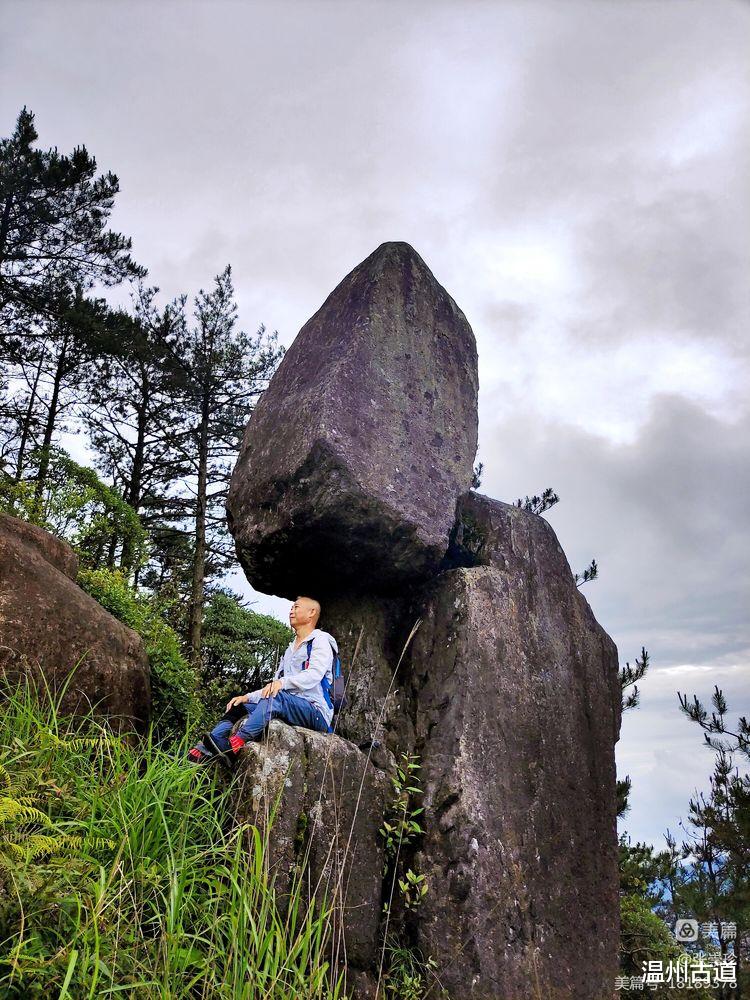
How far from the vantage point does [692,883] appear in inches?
314

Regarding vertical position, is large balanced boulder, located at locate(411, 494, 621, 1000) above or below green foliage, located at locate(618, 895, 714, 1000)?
above

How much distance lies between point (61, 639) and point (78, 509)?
244 inches

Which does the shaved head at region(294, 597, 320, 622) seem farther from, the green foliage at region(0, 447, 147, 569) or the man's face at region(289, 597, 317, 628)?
the green foliage at region(0, 447, 147, 569)

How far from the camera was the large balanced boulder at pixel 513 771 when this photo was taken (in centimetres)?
445

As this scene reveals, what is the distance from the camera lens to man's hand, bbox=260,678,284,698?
176 inches

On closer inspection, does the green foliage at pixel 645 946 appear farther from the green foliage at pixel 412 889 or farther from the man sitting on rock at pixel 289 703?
the man sitting on rock at pixel 289 703

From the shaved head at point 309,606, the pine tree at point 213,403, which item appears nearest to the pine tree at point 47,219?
the pine tree at point 213,403

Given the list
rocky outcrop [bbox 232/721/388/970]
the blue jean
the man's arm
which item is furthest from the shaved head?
rocky outcrop [bbox 232/721/388/970]

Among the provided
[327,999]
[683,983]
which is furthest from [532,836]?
[683,983]

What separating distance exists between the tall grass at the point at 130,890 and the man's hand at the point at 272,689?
20.7 inches

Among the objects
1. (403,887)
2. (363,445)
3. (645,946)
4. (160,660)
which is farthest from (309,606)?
(645,946)

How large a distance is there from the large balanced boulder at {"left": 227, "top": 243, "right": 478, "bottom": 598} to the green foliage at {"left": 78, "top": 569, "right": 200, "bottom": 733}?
1.80m

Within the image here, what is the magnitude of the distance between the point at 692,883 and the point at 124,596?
6.19 metres

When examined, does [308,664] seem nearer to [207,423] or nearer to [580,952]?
[580,952]
